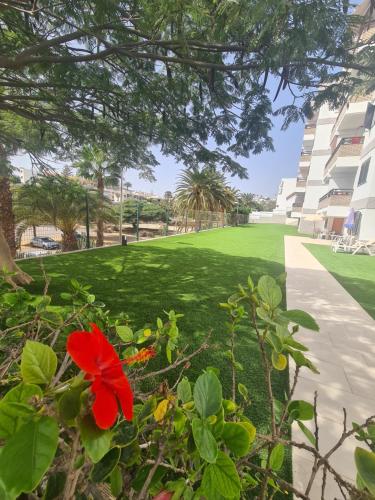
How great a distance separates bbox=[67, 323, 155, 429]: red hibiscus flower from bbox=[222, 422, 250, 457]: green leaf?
9.6 inches

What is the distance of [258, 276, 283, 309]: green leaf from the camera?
2.43 ft

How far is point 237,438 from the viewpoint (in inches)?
20.8

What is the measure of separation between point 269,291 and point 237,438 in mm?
372

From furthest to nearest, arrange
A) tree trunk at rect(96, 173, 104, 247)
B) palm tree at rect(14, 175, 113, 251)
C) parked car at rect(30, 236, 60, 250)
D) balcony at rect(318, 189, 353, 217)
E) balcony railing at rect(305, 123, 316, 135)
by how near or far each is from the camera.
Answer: balcony railing at rect(305, 123, 316, 135) < balcony at rect(318, 189, 353, 217) < tree trunk at rect(96, 173, 104, 247) < parked car at rect(30, 236, 60, 250) < palm tree at rect(14, 175, 113, 251)

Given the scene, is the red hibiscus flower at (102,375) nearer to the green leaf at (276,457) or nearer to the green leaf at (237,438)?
the green leaf at (237,438)

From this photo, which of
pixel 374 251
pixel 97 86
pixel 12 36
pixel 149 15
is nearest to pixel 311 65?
pixel 149 15

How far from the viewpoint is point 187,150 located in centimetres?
551

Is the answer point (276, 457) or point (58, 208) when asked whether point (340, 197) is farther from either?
point (276, 457)

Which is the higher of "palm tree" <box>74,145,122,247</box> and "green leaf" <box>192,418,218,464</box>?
"palm tree" <box>74,145,122,247</box>

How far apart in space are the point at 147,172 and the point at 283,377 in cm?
614

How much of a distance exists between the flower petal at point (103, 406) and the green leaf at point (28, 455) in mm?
54

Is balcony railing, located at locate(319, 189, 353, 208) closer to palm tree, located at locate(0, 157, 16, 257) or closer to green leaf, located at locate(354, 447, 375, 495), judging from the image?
palm tree, located at locate(0, 157, 16, 257)

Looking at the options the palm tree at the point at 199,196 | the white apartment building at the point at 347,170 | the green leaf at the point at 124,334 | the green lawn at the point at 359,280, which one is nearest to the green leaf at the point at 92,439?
the green leaf at the point at 124,334

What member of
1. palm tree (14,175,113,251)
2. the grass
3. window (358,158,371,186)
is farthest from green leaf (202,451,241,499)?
window (358,158,371,186)
